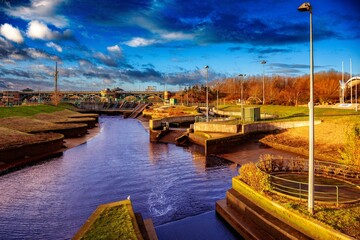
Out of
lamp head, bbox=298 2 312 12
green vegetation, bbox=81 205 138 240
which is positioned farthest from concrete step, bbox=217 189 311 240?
lamp head, bbox=298 2 312 12

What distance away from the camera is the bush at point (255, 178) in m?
13.6

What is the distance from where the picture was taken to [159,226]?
1473 centimetres

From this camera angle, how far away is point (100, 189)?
67.0ft

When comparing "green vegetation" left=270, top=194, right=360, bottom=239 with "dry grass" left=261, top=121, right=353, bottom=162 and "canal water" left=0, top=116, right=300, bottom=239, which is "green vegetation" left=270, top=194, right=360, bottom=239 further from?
"dry grass" left=261, top=121, right=353, bottom=162

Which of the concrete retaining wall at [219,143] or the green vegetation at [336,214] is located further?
the concrete retaining wall at [219,143]

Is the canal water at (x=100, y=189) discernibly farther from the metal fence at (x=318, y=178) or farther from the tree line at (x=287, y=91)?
the tree line at (x=287, y=91)

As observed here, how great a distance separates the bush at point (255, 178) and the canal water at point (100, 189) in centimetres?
337

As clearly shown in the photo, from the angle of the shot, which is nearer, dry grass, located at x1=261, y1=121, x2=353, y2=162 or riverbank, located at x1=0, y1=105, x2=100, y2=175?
dry grass, located at x1=261, y1=121, x2=353, y2=162

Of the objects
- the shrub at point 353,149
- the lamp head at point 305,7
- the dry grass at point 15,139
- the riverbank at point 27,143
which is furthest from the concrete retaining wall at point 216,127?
the lamp head at point 305,7

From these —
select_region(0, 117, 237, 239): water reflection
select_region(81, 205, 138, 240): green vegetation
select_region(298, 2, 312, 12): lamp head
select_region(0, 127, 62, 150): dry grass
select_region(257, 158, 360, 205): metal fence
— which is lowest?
select_region(0, 117, 237, 239): water reflection

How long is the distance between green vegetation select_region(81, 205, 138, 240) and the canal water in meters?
4.07

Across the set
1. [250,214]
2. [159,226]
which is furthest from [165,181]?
[250,214]

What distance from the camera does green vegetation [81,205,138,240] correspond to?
30.7 ft

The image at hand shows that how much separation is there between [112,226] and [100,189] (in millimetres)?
10979
